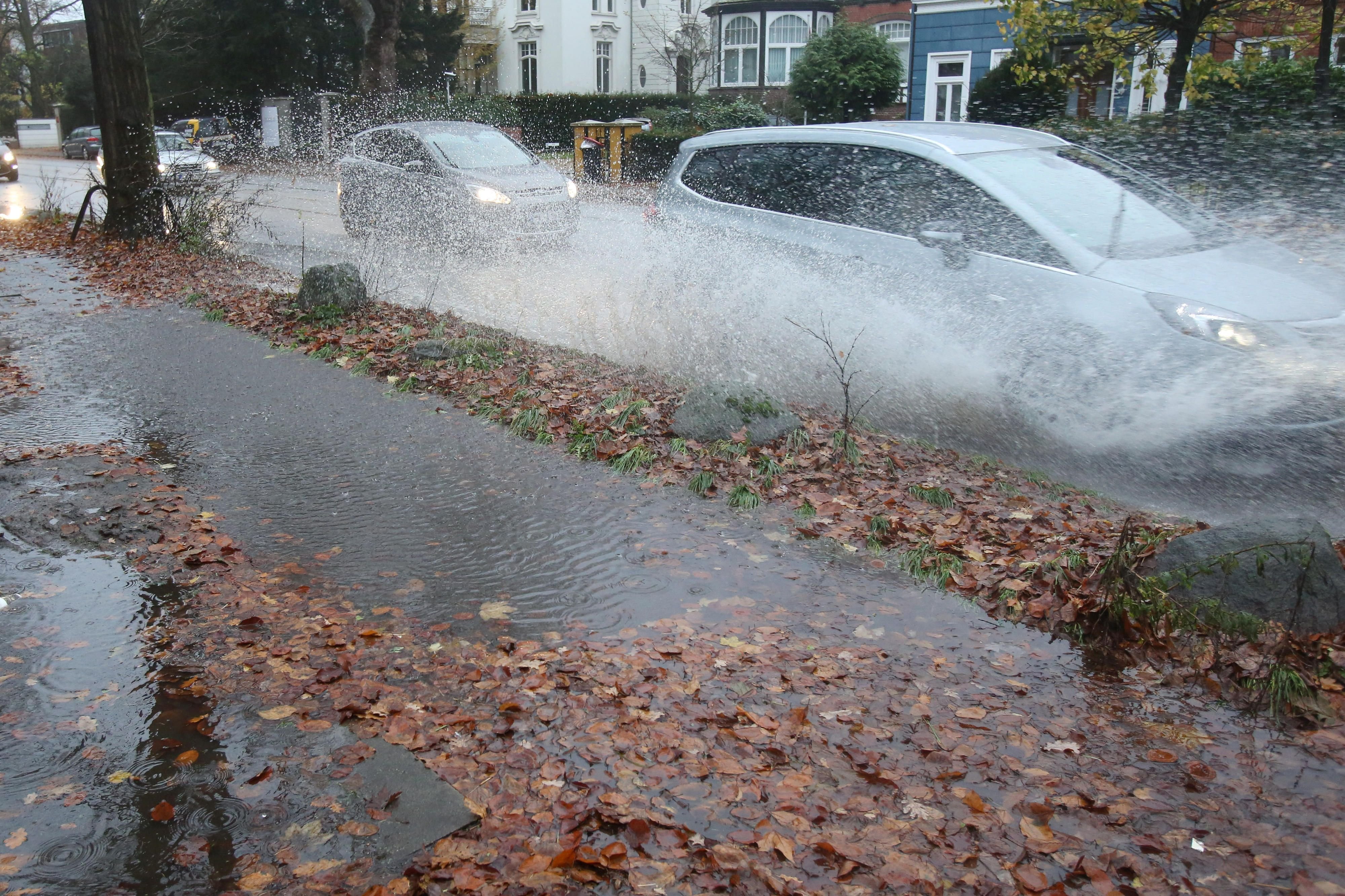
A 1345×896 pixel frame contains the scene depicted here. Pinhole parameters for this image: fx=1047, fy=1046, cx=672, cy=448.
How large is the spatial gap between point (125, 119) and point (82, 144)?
33244 mm

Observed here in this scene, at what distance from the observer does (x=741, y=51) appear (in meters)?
42.5

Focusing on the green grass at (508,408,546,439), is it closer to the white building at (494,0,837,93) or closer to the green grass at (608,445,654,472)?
the green grass at (608,445,654,472)

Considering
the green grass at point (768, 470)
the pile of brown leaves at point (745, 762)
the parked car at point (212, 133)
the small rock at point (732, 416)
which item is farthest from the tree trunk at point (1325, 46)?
the parked car at point (212, 133)

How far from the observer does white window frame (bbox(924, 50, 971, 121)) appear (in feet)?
87.0

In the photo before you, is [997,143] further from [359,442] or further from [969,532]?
[359,442]

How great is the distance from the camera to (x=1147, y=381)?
5.19 m

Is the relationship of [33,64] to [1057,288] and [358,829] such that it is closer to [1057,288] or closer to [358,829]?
[1057,288]

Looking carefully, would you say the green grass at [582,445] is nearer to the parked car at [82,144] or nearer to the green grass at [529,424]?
the green grass at [529,424]

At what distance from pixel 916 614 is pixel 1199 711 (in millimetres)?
1034

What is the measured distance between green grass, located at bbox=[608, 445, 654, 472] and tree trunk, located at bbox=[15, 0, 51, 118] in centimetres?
5393

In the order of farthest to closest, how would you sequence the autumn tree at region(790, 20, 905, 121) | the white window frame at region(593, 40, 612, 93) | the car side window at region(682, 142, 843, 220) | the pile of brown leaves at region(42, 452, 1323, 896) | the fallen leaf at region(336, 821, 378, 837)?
1. the white window frame at region(593, 40, 612, 93)
2. the autumn tree at region(790, 20, 905, 121)
3. the car side window at region(682, 142, 843, 220)
4. the fallen leaf at region(336, 821, 378, 837)
5. the pile of brown leaves at region(42, 452, 1323, 896)

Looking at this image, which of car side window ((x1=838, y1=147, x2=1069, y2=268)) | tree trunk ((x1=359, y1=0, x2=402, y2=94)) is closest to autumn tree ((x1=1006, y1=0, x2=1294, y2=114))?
car side window ((x1=838, y1=147, x2=1069, y2=268))

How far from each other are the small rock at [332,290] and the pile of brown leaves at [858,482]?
0.20m

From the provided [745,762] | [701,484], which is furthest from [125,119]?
[745,762]
